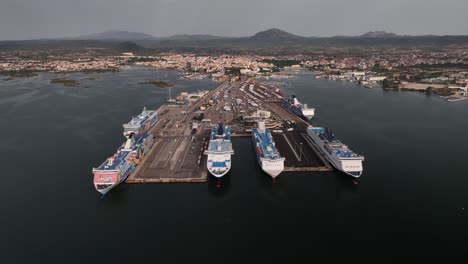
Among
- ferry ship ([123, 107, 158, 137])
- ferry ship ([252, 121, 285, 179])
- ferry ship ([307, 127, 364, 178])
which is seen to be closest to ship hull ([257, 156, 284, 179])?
ferry ship ([252, 121, 285, 179])

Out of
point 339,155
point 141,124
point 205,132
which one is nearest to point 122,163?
point 141,124

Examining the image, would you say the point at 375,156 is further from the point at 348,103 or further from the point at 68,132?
the point at 68,132

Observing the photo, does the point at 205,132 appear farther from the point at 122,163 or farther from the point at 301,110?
the point at 301,110

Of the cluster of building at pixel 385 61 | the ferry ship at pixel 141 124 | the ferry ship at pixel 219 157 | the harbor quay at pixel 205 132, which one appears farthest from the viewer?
the cluster of building at pixel 385 61

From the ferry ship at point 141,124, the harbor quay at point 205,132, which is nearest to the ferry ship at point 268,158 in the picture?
the harbor quay at point 205,132

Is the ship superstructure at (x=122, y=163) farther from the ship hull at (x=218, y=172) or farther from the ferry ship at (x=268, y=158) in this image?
the ferry ship at (x=268, y=158)

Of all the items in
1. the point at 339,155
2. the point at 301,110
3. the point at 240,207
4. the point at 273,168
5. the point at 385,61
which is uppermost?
the point at 385,61

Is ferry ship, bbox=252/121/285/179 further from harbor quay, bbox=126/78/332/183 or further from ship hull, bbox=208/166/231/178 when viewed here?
ship hull, bbox=208/166/231/178
